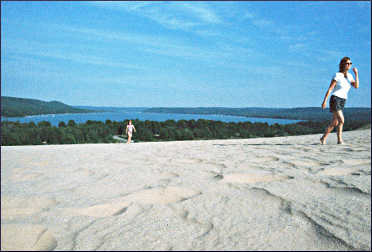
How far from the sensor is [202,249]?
4.07 feet

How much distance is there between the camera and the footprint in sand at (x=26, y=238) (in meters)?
1.27

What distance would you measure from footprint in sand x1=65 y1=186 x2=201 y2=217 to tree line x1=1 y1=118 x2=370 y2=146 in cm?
1356

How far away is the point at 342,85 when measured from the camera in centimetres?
536

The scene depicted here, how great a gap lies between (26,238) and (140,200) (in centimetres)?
77

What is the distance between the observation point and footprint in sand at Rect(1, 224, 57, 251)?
4.15 ft

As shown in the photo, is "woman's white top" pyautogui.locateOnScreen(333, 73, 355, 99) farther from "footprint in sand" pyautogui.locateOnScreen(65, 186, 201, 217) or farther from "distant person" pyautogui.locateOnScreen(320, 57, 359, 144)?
"footprint in sand" pyautogui.locateOnScreen(65, 186, 201, 217)

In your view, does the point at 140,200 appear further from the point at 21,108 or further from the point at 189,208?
the point at 21,108

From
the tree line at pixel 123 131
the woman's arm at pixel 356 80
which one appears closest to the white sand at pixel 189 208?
the woman's arm at pixel 356 80

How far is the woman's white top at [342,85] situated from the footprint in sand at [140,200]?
4.64 metres

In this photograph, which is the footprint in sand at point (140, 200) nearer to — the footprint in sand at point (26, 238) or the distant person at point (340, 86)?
the footprint in sand at point (26, 238)

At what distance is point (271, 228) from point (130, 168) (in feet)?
6.91

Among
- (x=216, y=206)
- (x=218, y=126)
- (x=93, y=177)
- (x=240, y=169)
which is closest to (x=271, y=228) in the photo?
(x=216, y=206)

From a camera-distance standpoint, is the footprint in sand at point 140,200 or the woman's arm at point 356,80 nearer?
the footprint in sand at point 140,200

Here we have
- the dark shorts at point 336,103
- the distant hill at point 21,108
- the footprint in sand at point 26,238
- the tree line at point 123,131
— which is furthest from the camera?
the distant hill at point 21,108
